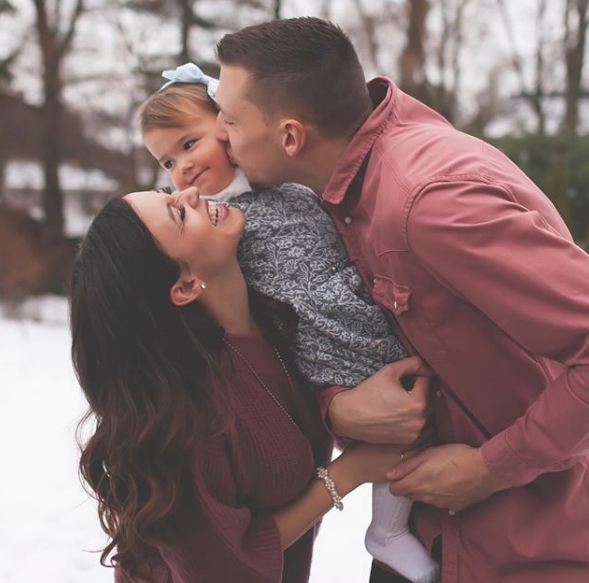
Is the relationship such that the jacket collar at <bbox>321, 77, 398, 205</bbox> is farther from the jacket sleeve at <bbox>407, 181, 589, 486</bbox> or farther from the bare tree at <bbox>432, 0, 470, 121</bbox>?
the bare tree at <bbox>432, 0, 470, 121</bbox>

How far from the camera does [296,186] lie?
2018 mm

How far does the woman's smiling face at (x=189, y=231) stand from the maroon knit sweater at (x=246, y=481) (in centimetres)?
20

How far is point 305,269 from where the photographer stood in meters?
1.85

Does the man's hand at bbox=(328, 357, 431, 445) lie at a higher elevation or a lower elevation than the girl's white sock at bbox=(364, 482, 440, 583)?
higher

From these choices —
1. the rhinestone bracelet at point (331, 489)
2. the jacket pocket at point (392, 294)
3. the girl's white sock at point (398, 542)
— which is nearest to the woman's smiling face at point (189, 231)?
the jacket pocket at point (392, 294)

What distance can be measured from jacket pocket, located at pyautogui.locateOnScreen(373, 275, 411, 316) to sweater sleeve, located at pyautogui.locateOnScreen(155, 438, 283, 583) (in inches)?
19.6

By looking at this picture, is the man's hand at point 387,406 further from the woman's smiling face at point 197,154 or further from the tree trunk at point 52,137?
the tree trunk at point 52,137

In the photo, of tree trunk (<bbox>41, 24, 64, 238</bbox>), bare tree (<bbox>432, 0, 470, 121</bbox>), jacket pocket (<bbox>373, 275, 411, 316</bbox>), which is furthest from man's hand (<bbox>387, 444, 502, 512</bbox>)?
tree trunk (<bbox>41, 24, 64, 238</bbox>)

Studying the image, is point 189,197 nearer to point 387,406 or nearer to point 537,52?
point 387,406

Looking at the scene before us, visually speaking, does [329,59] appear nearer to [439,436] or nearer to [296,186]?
[296,186]

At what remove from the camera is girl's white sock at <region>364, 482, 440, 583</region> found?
1.91 metres

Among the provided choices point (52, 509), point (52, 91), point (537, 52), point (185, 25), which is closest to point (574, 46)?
point (537, 52)

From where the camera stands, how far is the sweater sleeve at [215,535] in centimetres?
179

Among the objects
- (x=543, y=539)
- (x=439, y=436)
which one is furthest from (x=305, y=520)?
(x=543, y=539)
